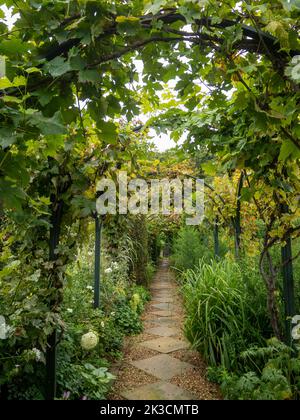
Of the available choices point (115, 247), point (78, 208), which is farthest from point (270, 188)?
point (115, 247)

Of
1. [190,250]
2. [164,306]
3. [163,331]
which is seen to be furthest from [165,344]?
[190,250]

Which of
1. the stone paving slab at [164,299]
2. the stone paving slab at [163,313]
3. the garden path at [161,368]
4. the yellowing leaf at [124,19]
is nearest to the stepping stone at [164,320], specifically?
the garden path at [161,368]

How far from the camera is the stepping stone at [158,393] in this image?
2648 mm

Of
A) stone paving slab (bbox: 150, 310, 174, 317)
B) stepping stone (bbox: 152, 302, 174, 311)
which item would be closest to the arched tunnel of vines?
stone paving slab (bbox: 150, 310, 174, 317)

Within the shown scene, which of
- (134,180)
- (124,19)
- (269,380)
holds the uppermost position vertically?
Result: (124,19)

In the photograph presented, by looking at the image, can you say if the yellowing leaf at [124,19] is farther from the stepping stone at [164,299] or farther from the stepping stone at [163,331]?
the stepping stone at [164,299]

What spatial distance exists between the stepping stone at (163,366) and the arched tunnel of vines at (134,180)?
2cm

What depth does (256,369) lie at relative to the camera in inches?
107

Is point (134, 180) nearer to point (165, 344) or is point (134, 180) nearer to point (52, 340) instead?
point (165, 344)

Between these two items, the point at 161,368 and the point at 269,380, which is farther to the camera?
the point at 161,368

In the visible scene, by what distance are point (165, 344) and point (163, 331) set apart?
483 millimetres

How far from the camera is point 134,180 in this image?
13.0 feet

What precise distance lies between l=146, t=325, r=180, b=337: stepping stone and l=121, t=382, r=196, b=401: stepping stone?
133 cm

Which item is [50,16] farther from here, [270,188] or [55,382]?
[55,382]
